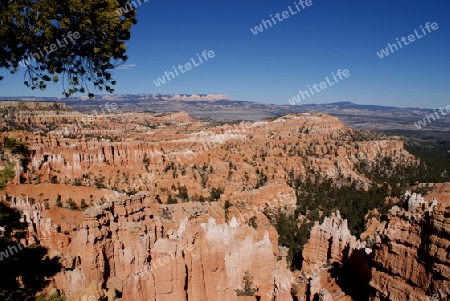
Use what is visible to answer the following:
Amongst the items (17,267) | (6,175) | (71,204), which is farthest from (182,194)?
(6,175)

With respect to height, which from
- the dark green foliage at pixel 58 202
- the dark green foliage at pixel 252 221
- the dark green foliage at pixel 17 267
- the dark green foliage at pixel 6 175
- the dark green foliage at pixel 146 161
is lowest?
the dark green foliage at pixel 252 221

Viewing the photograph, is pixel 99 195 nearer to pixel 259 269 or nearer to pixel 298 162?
pixel 259 269

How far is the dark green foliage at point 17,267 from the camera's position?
8617mm

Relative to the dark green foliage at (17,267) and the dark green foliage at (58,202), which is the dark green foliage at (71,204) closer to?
the dark green foliage at (58,202)

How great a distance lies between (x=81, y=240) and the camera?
19641 mm

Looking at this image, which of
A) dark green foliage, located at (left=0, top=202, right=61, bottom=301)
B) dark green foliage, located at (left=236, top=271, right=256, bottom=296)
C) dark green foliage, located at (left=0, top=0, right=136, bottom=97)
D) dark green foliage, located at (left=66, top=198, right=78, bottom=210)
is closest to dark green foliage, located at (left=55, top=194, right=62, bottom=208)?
dark green foliage, located at (left=66, top=198, right=78, bottom=210)

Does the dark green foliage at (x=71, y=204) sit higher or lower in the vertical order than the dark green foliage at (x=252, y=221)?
higher

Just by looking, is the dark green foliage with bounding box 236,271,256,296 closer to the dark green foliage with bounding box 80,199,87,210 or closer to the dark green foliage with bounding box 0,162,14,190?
the dark green foliage with bounding box 0,162,14,190

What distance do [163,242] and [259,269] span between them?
736 cm

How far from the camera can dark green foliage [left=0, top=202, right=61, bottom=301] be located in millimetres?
8617

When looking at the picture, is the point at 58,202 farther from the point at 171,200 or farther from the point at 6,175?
the point at 6,175

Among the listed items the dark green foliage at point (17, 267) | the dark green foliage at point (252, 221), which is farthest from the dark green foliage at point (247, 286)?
the dark green foliage at point (252, 221)

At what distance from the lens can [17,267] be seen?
30.8ft

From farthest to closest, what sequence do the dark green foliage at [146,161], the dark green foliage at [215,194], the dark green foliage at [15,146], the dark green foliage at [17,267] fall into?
the dark green foliage at [146,161] < the dark green foliage at [215,194] < the dark green foliage at [17,267] < the dark green foliage at [15,146]
